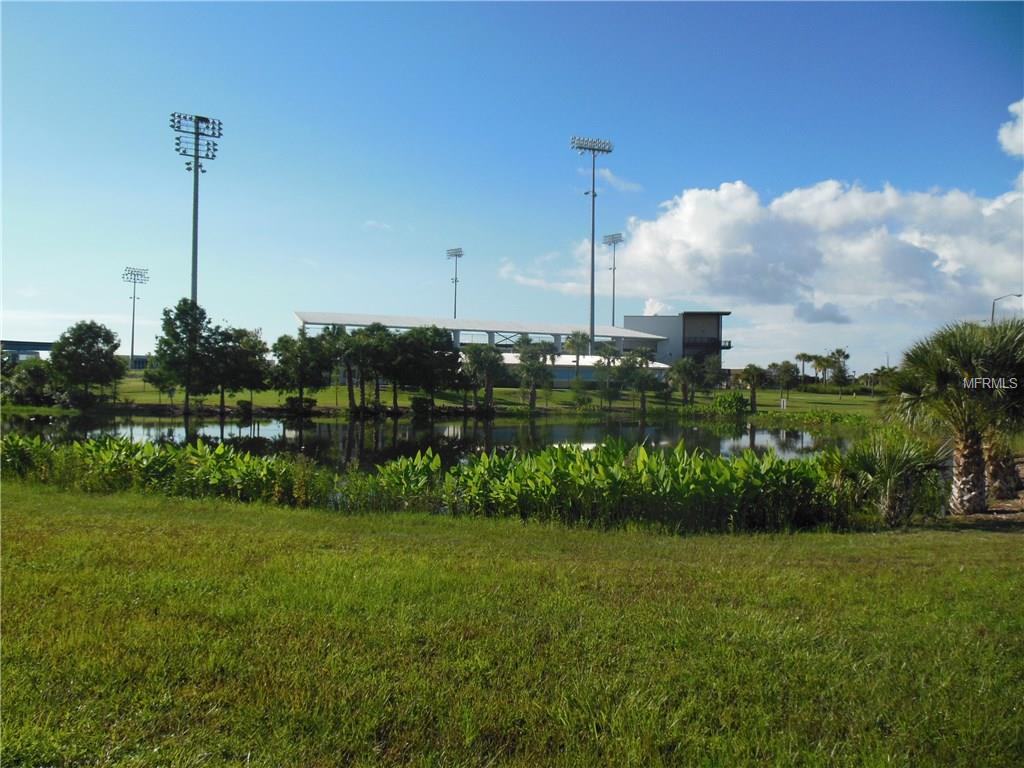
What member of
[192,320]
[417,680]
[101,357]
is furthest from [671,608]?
[101,357]

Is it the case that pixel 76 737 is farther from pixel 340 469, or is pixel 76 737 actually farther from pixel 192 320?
pixel 192 320

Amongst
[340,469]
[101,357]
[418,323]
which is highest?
[418,323]

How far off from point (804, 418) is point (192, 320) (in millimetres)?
43496

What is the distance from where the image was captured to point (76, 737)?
330 cm

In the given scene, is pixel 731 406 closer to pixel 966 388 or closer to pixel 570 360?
pixel 570 360

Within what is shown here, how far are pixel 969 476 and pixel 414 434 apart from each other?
28871 millimetres

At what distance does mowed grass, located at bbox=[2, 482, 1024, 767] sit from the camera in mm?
3342

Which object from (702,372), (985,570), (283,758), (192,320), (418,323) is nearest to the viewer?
(283,758)

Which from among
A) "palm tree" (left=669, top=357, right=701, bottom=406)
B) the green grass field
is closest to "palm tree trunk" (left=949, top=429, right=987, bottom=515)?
the green grass field

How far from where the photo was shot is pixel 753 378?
62.2m

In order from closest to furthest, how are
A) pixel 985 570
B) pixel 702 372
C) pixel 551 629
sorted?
1. pixel 551 629
2. pixel 985 570
3. pixel 702 372

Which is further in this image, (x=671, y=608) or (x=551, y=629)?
(x=671, y=608)

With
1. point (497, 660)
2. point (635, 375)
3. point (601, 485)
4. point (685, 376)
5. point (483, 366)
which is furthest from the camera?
point (685, 376)

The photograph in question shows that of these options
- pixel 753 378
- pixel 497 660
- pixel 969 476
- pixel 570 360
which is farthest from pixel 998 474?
pixel 570 360
